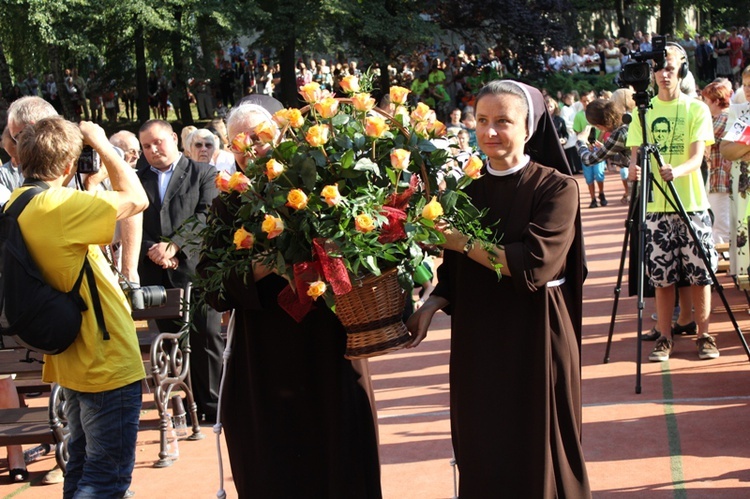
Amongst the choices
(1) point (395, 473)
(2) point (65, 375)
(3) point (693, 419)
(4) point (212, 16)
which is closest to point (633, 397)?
(3) point (693, 419)

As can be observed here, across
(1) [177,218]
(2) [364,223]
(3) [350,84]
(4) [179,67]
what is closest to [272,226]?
(2) [364,223]

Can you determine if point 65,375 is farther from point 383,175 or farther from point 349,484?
point 383,175

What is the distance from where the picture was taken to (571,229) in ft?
14.3

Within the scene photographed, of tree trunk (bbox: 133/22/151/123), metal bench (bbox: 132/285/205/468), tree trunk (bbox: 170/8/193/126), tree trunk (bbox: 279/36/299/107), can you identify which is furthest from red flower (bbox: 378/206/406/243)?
tree trunk (bbox: 133/22/151/123)

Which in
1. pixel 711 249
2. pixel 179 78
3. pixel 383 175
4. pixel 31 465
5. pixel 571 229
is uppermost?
pixel 179 78

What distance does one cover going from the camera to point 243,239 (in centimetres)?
398

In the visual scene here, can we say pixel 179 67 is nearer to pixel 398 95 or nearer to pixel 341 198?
pixel 398 95

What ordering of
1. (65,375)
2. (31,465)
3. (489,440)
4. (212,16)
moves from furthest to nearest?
(212,16)
(31,465)
(65,375)
(489,440)

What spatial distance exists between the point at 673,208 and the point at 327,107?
4.49 meters

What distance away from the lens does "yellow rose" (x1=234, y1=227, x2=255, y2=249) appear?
13.1 feet

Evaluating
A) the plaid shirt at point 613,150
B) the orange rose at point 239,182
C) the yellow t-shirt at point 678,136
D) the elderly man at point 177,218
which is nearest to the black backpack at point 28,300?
the orange rose at point 239,182

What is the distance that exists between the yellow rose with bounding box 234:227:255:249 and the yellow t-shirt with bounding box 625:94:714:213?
4.51m

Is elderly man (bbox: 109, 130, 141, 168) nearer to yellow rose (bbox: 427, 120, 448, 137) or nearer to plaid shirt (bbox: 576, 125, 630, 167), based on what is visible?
plaid shirt (bbox: 576, 125, 630, 167)

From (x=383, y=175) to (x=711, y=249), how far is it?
15.2 feet
